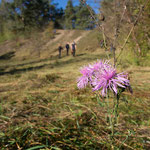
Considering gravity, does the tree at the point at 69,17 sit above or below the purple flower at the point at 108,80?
above

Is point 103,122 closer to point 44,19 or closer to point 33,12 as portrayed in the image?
point 33,12

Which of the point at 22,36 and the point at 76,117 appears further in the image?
the point at 22,36

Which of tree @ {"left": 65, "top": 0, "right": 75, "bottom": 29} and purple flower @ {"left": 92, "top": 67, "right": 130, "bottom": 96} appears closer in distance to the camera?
purple flower @ {"left": 92, "top": 67, "right": 130, "bottom": 96}

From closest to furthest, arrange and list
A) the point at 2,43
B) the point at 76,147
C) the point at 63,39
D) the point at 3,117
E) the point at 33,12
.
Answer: the point at 76,147, the point at 3,117, the point at 63,39, the point at 2,43, the point at 33,12

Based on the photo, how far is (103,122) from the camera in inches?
44.9

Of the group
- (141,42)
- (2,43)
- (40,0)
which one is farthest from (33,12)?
(141,42)

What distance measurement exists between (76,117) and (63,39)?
3079 cm

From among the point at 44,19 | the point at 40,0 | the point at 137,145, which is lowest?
the point at 137,145

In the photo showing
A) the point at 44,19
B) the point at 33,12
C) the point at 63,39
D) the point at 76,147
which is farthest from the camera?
the point at 44,19

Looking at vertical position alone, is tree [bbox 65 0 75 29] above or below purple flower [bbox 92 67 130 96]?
above

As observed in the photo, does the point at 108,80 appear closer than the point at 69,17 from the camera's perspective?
Yes

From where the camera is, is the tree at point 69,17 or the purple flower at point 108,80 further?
the tree at point 69,17

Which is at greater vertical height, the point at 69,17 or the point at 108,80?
the point at 69,17

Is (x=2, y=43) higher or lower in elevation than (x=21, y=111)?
higher
